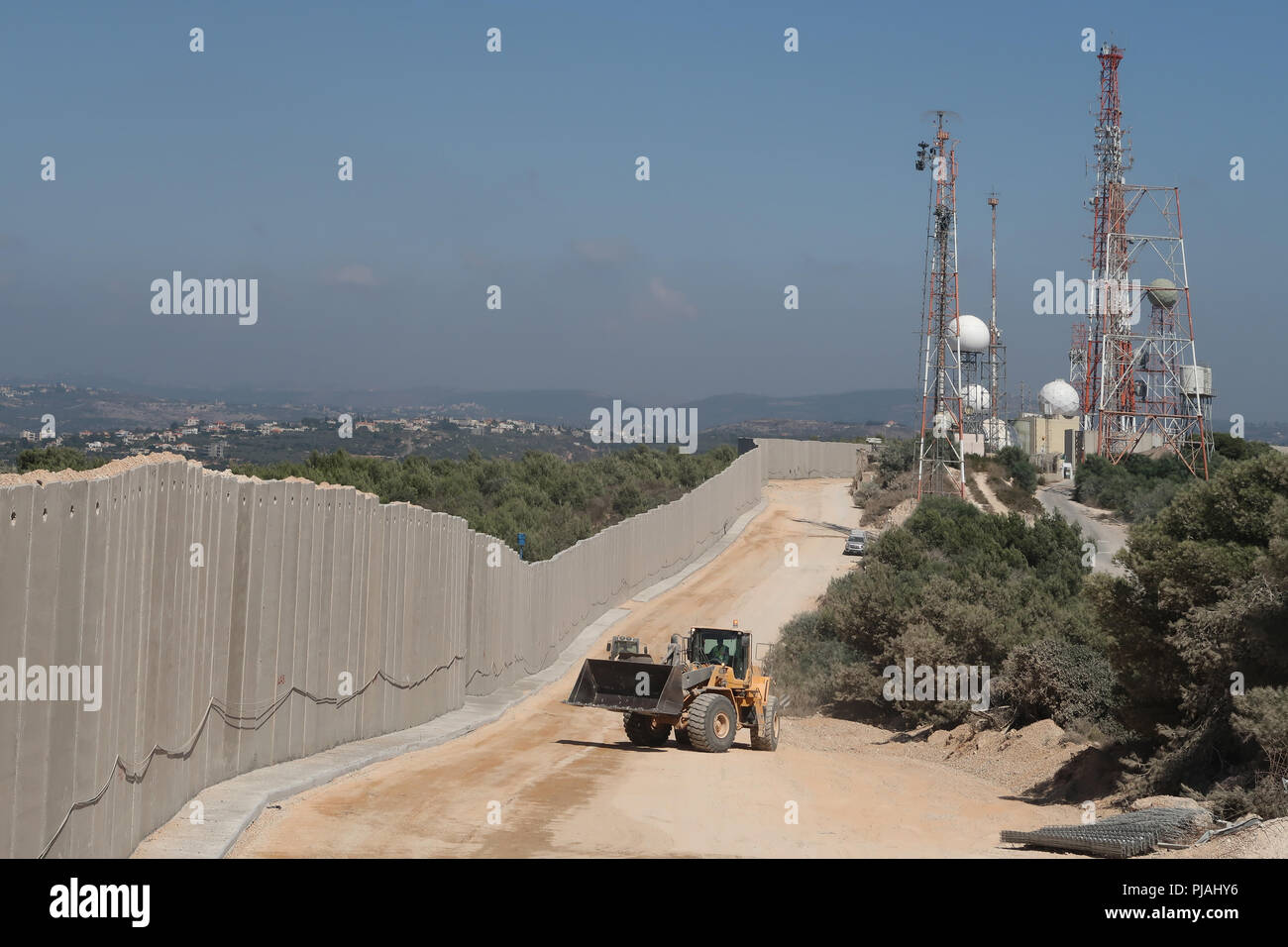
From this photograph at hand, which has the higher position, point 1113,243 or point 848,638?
point 1113,243

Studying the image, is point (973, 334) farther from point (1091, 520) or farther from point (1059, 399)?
point (1091, 520)

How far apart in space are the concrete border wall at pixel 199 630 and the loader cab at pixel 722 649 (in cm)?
444

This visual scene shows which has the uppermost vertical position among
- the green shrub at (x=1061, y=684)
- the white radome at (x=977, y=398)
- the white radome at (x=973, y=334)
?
→ the white radome at (x=973, y=334)

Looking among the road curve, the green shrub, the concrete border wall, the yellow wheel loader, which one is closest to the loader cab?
the yellow wheel loader

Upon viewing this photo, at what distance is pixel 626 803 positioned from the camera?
14508 mm

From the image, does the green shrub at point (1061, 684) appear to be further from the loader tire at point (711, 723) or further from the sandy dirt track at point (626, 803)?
the loader tire at point (711, 723)

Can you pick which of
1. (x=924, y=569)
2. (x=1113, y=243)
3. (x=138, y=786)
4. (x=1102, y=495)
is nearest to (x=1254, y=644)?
(x=138, y=786)

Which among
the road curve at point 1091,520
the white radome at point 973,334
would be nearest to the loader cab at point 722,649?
the road curve at point 1091,520

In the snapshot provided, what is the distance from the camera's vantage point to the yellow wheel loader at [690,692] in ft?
66.1

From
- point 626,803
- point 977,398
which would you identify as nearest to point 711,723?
point 626,803

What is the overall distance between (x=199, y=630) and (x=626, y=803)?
5.08m
